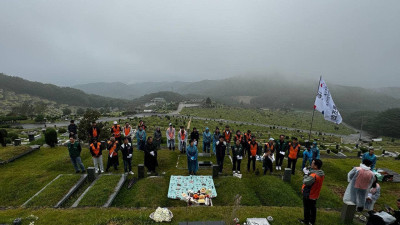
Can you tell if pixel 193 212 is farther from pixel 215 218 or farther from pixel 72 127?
pixel 72 127

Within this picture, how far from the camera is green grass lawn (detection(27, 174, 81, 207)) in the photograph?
8.51 m

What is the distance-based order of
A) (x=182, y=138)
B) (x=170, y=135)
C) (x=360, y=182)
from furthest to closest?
(x=170, y=135)
(x=182, y=138)
(x=360, y=182)

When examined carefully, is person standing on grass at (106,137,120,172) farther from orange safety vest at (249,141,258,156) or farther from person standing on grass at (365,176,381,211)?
person standing on grass at (365,176,381,211)

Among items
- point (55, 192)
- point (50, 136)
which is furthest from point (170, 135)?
point (50, 136)

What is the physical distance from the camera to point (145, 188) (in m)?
9.56

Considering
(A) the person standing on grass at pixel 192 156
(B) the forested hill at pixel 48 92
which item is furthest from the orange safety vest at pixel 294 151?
(B) the forested hill at pixel 48 92

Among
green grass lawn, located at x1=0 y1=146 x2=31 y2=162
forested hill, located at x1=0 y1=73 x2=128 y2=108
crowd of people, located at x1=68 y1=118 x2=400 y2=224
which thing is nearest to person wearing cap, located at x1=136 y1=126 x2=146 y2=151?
crowd of people, located at x1=68 y1=118 x2=400 y2=224

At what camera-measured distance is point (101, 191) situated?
9109mm

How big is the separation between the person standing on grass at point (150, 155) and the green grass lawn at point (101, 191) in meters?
1.65

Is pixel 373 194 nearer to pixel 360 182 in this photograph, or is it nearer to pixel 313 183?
pixel 360 182

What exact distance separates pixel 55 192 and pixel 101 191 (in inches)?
83.7

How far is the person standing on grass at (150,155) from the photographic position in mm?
11125

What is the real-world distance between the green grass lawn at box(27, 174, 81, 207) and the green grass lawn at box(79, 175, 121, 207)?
1.18 m

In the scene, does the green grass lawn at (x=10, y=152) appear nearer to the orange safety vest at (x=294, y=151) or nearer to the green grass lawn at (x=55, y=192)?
the green grass lawn at (x=55, y=192)
